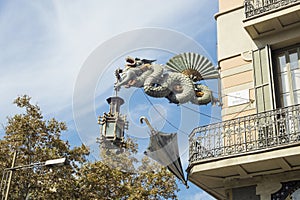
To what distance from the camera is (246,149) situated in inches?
388

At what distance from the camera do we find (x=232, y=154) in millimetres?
9883

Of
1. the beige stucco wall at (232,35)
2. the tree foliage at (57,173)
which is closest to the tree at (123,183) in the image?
the tree foliage at (57,173)

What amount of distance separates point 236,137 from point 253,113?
769mm

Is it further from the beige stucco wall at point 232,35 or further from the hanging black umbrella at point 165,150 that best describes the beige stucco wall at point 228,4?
the hanging black umbrella at point 165,150

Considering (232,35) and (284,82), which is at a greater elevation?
(232,35)

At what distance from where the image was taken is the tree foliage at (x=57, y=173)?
17.7 meters

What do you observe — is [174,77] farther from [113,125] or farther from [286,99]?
[286,99]

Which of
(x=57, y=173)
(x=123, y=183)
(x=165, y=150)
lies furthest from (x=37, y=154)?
(x=165, y=150)

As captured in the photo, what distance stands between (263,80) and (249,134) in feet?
5.11

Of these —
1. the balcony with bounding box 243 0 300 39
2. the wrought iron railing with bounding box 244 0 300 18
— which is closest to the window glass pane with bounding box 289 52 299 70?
the balcony with bounding box 243 0 300 39

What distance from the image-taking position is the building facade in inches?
380

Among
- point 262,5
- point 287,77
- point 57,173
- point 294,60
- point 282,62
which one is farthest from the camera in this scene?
point 57,173

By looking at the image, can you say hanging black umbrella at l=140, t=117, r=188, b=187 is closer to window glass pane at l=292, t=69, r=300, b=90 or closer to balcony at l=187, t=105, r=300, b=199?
balcony at l=187, t=105, r=300, b=199

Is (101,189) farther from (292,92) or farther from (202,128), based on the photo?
(292,92)
